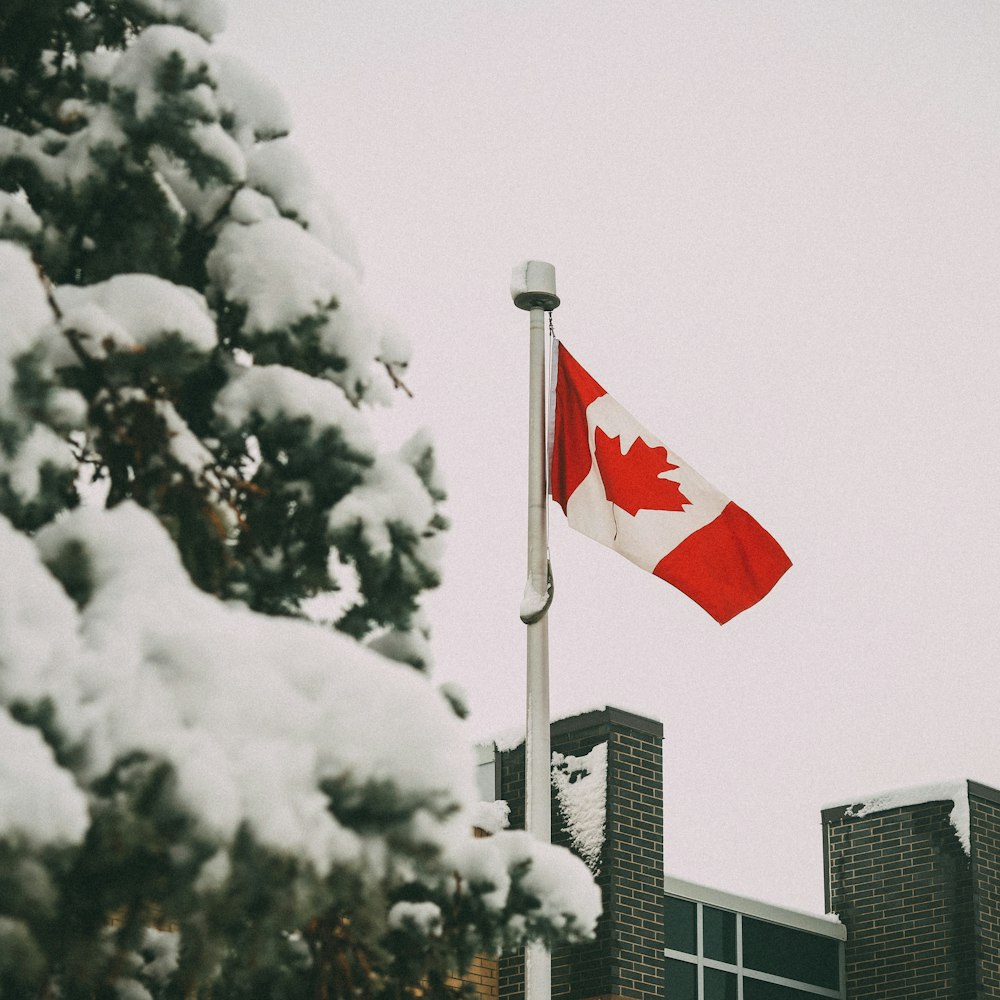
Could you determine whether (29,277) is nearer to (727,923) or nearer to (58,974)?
(58,974)

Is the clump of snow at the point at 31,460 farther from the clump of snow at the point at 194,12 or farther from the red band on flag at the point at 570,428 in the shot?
the red band on flag at the point at 570,428

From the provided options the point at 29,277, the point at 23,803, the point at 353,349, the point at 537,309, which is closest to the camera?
the point at 23,803

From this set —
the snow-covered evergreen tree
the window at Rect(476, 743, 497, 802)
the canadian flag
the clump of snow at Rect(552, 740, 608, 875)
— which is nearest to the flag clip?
the canadian flag

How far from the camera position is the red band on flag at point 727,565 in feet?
32.4

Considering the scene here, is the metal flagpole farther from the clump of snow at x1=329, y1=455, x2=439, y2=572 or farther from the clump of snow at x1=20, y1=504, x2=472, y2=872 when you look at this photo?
the clump of snow at x1=20, y1=504, x2=472, y2=872

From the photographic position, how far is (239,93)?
6.47m

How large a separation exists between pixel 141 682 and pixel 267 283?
2093 mm

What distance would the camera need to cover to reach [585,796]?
575 inches

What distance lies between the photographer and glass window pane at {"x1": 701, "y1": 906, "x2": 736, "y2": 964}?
1574 cm

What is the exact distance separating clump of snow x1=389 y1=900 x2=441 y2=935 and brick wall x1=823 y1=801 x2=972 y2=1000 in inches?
488

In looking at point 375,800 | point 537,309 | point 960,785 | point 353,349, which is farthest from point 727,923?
point 375,800

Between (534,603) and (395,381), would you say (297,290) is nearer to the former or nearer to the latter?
(395,381)

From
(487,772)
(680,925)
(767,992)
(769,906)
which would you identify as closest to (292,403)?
(487,772)

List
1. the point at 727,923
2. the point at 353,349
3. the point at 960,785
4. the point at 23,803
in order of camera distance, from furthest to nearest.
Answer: the point at 960,785, the point at 727,923, the point at 353,349, the point at 23,803
